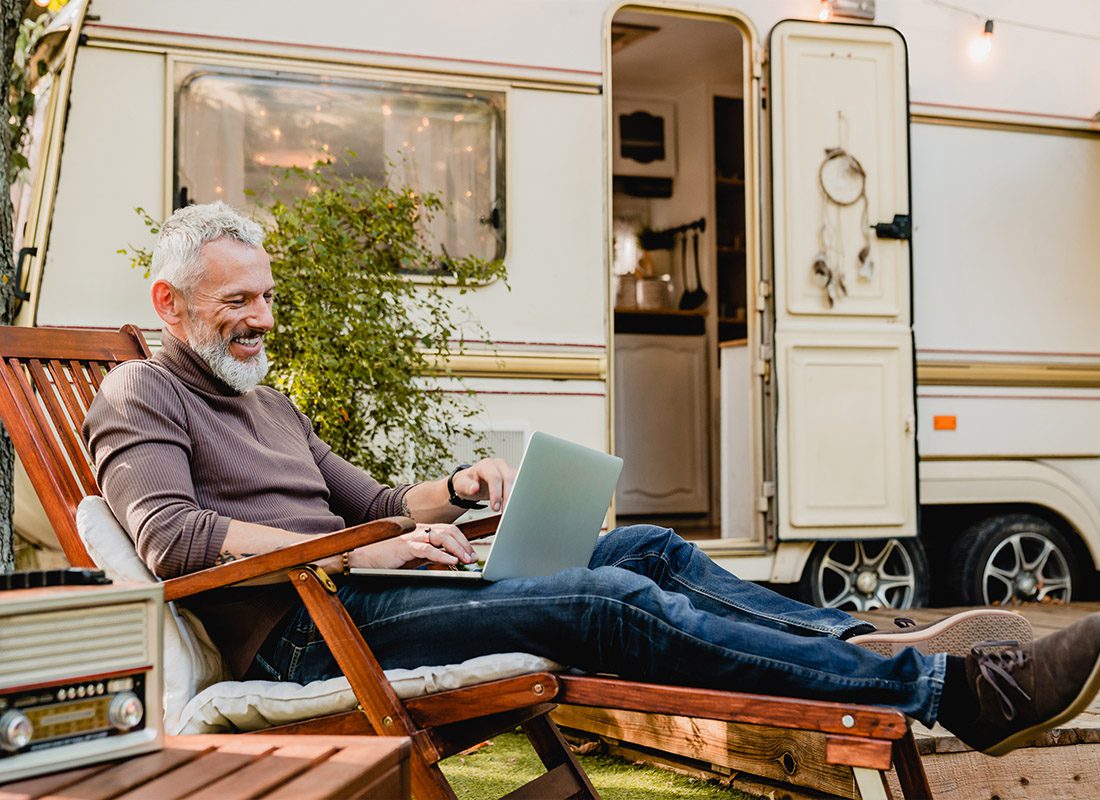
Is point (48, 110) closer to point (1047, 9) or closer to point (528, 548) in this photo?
point (528, 548)

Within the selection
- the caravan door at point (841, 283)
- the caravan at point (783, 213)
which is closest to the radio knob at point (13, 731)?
the caravan at point (783, 213)

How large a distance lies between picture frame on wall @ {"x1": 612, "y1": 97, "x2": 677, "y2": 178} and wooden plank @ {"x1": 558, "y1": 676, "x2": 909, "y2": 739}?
16.5 feet

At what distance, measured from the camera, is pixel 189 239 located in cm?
230

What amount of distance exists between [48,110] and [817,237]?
2637mm

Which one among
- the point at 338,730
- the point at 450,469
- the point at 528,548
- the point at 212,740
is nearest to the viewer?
the point at 212,740

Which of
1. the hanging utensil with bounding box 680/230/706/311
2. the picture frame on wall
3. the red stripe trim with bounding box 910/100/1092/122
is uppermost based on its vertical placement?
the picture frame on wall

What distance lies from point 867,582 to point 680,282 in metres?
2.45

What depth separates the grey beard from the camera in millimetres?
2268

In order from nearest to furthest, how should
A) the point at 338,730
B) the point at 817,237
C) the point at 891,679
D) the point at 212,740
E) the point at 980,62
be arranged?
the point at 212,740, the point at 891,679, the point at 338,730, the point at 817,237, the point at 980,62

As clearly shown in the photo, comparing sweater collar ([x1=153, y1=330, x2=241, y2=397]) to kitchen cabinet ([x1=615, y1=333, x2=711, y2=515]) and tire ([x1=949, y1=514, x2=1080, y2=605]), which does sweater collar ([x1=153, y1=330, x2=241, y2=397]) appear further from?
kitchen cabinet ([x1=615, y1=333, x2=711, y2=515])

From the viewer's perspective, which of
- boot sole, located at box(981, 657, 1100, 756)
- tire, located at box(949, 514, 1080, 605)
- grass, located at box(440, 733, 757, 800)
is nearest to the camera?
boot sole, located at box(981, 657, 1100, 756)

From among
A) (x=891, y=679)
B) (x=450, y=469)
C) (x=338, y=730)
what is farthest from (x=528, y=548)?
(x=450, y=469)

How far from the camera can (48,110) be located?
367cm

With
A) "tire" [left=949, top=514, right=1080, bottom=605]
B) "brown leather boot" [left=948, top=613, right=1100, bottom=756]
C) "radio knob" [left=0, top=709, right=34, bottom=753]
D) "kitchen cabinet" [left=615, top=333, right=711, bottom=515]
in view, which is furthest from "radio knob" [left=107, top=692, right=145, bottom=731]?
"kitchen cabinet" [left=615, top=333, right=711, bottom=515]
